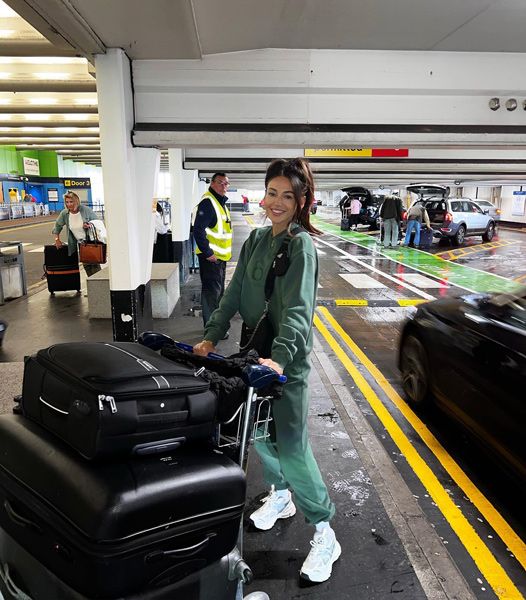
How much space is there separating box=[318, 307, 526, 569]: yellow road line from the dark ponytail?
80.8 inches

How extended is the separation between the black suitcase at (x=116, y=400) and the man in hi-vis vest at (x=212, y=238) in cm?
401

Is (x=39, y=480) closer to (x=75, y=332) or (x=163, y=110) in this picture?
(x=163, y=110)

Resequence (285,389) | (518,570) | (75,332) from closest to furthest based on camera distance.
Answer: (285,389) → (518,570) → (75,332)

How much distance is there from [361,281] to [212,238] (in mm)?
5587

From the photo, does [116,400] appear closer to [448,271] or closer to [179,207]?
[179,207]

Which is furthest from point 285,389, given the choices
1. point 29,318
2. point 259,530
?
point 29,318

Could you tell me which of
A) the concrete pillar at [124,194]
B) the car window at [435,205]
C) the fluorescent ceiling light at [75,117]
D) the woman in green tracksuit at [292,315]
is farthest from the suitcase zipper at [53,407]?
the car window at [435,205]

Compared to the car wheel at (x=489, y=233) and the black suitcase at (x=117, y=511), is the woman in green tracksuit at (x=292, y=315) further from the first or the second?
the car wheel at (x=489, y=233)

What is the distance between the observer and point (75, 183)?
39.1 m

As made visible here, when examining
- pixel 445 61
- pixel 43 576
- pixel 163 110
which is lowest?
pixel 43 576

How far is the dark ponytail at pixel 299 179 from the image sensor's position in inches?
87.8

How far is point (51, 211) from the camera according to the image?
40.0m

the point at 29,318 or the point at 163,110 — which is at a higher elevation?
the point at 163,110

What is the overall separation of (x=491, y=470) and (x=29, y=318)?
647 centimetres
